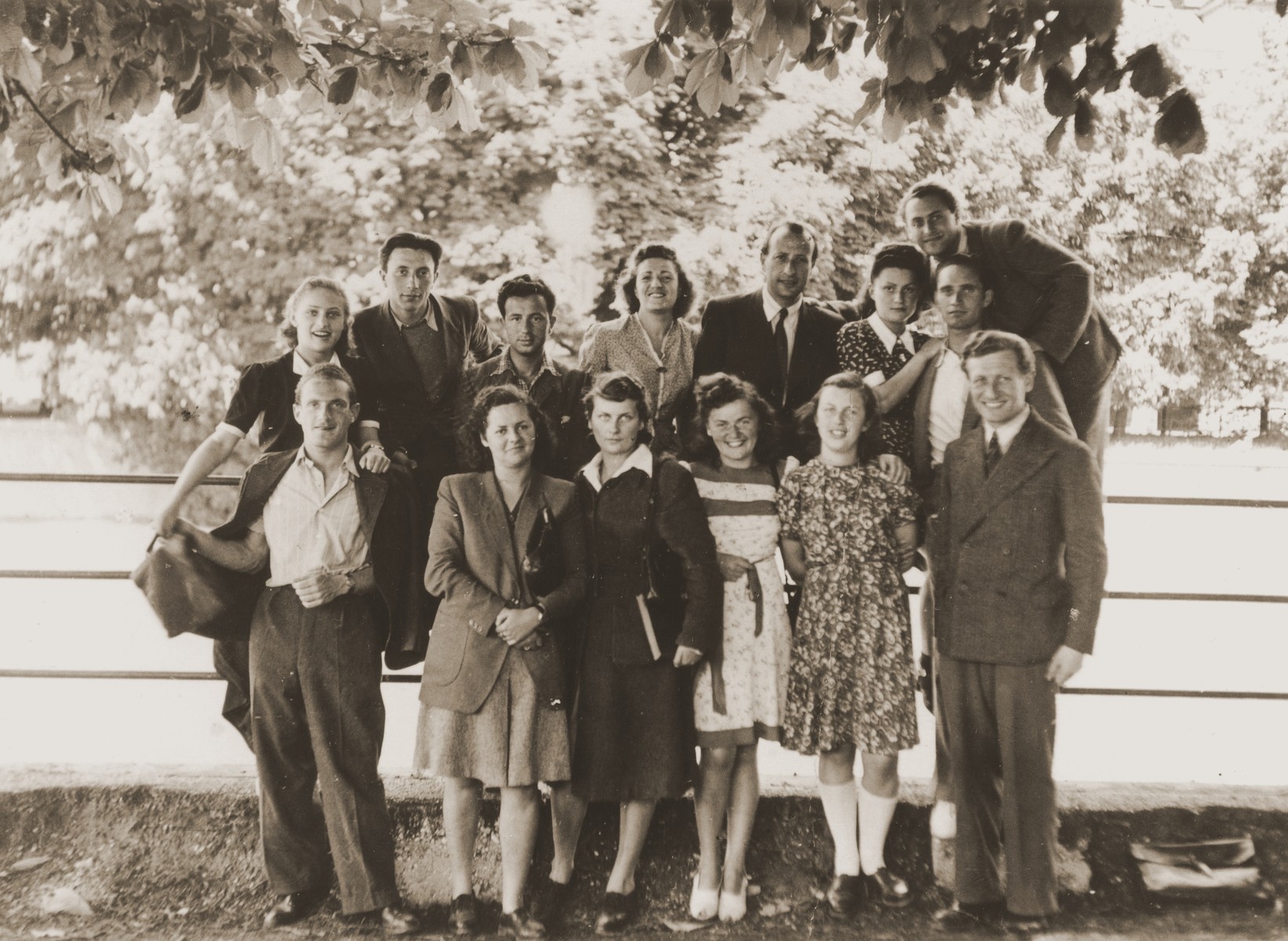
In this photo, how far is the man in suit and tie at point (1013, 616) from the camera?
3.11 meters

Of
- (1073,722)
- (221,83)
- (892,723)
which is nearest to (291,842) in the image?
(892,723)

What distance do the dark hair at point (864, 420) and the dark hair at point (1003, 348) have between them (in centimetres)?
34

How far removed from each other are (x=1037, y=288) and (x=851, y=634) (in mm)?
1443

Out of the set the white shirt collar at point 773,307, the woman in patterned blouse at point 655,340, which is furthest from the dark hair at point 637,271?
the white shirt collar at point 773,307

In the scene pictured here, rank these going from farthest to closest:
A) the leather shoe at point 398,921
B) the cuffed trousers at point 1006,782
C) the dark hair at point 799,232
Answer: the dark hair at point 799,232 → the leather shoe at point 398,921 → the cuffed trousers at point 1006,782

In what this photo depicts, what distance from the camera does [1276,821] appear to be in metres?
3.89

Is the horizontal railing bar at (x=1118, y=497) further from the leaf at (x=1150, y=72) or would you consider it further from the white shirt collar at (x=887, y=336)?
the leaf at (x=1150, y=72)

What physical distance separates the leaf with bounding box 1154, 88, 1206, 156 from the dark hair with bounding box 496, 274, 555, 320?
198cm

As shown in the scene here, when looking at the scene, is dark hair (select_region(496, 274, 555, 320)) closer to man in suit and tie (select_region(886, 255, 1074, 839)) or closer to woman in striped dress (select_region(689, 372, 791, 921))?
woman in striped dress (select_region(689, 372, 791, 921))

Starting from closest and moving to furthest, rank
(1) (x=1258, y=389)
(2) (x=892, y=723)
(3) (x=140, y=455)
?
(2) (x=892, y=723), (1) (x=1258, y=389), (3) (x=140, y=455)

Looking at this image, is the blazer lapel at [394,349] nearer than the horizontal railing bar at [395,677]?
Yes

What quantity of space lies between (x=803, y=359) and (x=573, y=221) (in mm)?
3798

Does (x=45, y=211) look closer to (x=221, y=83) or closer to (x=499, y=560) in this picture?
(x=221, y=83)

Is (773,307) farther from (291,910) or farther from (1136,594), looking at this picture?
(291,910)
